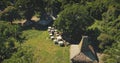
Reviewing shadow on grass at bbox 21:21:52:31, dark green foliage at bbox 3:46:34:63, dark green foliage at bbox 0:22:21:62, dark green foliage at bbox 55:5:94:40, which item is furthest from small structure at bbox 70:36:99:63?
shadow on grass at bbox 21:21:52:31

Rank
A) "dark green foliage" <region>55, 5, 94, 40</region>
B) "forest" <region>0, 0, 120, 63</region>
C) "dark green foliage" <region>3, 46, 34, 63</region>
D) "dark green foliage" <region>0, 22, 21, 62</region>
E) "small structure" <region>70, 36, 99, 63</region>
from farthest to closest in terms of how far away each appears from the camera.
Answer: "dark green foliage" <region>55, 5, 94, 40</region>, "small structure" <region>70, 36, 99, 63</region>, "forest" <region>0, 0, 120, 63</region>, "dark green foliage" <region>0, 22, 21, 62</region>, "dark green foliage" <region>3, 46, 34, 63</region>

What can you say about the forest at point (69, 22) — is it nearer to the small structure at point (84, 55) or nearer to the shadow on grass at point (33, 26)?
the shadow on grass at point (33, 26)

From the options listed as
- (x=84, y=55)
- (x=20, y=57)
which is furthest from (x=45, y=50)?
(x=20, y=57)

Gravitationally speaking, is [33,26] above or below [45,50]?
below

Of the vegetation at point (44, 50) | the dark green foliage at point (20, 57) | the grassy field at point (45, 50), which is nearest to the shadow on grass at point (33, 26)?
the grassy field at point (45, 50)

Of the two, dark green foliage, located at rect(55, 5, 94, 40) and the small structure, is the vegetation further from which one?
dark green foliage, located at rect(55, 5, 94, 40)

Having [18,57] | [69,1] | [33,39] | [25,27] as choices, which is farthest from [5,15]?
[18,57]

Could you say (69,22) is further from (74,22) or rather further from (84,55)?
(84,55)
